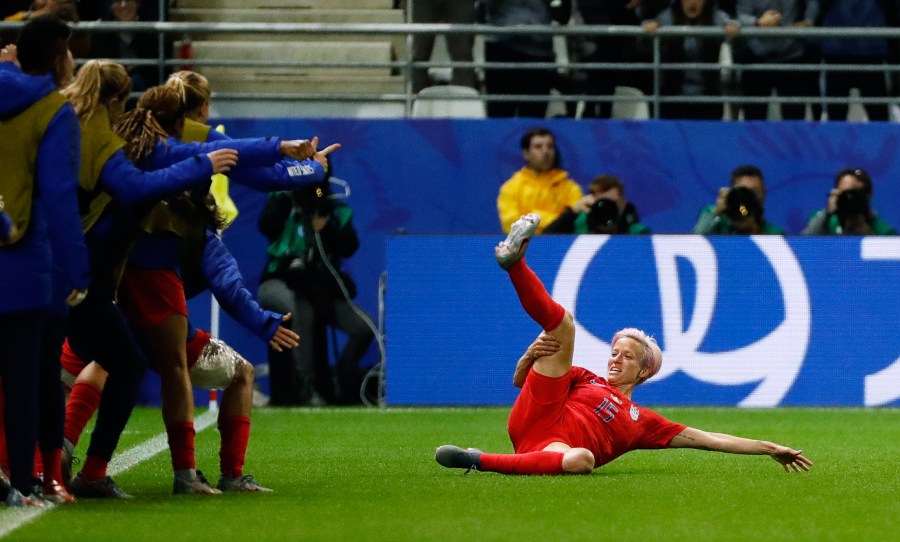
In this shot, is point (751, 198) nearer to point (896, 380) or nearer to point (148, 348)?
point (896, 380)

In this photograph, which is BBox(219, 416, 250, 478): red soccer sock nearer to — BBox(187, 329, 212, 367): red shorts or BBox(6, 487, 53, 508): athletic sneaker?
BBox(187, 329, 212, 367): red shorts

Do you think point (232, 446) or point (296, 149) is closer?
point (296, 149)

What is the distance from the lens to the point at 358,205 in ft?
50.1

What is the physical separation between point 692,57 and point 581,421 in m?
8.17

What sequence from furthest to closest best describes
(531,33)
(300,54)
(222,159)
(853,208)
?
(300,54) < (531,33) < (853,208) < (222,159)

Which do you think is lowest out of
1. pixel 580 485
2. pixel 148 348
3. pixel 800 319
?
pixel 800 319

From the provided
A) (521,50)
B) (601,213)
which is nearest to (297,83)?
(521,50)

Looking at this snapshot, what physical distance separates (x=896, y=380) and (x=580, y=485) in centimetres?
674

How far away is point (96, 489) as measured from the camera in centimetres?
719

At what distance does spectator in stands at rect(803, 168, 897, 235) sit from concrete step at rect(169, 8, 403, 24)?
500cm

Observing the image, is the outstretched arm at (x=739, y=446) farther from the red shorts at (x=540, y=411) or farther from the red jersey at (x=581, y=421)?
the red shorts at (x=540, y=411)

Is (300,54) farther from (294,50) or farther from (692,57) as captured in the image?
(692,57)

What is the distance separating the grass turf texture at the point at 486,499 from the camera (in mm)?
5891

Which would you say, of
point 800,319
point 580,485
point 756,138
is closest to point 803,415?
point 800,319
